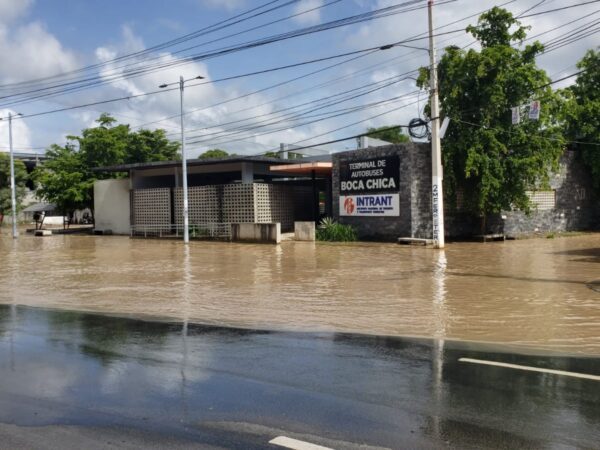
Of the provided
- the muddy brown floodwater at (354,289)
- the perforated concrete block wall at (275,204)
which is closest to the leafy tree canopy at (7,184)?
the perforated concrete block wall at (275,204)

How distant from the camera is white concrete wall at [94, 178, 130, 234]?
37781 mm

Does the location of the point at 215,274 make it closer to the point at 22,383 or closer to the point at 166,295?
the point at 166,295

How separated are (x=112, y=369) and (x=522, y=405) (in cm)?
438

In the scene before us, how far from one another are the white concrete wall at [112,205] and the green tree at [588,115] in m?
27.0

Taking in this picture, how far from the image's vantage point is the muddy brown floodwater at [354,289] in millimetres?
9305

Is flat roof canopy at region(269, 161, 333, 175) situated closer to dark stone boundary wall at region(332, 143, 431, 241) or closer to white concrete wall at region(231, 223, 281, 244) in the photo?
dark stone boundary wall at region(332, 143, 431, 241)

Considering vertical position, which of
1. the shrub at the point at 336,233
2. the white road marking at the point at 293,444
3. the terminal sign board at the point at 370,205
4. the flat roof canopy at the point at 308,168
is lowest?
the white road marking at the point at 293,444

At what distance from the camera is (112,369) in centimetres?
664

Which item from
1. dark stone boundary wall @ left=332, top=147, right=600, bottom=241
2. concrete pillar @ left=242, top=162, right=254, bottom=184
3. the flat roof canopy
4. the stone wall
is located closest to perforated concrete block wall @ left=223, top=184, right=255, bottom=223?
concrete pillar @ left=242, top=162, right=254, bottom=184

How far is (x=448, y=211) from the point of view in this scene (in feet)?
89.9

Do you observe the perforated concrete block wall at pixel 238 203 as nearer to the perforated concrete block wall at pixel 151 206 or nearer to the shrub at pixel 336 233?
the shrub at pixel 336 233

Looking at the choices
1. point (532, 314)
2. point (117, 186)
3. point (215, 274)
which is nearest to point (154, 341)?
point (532, 314)

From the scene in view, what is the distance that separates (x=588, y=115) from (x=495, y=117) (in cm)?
1018

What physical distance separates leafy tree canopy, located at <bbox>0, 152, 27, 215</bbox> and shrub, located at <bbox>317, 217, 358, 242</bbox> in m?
37.4
